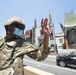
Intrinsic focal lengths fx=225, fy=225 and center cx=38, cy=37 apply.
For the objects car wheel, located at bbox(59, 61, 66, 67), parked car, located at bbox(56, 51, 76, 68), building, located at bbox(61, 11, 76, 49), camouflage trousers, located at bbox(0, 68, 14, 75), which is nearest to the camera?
camouflage trousers, located at bbox(0, 68, 14, 75)

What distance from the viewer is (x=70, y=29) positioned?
45.5 metres

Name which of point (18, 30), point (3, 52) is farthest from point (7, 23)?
point (3, 52)

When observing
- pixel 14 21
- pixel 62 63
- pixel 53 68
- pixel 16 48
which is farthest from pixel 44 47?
pixel 62 63

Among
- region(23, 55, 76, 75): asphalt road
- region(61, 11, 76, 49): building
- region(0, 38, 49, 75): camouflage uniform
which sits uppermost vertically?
region(61, 11, 76, 49): building

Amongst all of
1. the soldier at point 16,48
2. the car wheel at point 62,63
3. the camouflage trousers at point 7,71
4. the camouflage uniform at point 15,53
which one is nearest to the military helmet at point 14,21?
the soldier at point 16,48

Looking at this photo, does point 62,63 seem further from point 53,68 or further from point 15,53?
point 15,53

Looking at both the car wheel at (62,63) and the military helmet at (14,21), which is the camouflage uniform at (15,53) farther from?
the car wheel at (62,63)

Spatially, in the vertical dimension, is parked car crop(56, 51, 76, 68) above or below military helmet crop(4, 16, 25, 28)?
below

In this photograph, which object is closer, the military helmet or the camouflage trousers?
the camouflage trousers

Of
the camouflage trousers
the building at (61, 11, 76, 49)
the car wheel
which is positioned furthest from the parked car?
the building at (61, 11, 76, 49)

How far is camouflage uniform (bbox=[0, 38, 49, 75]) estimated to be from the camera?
2219mm

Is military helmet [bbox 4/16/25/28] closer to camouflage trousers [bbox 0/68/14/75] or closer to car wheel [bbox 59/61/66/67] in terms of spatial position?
camouflage trousers [bbox 0/68/14/75]

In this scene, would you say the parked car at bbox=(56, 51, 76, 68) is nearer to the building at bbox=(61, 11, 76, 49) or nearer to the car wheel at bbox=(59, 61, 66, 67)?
the car wheel at bbox=(59, 61, 66, 67)

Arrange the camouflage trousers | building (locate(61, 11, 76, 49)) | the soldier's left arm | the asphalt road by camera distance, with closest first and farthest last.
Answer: the camouflage trousers
the soldier's left arm
the asphalt road
building (locate(61, 11, 76, 49))
